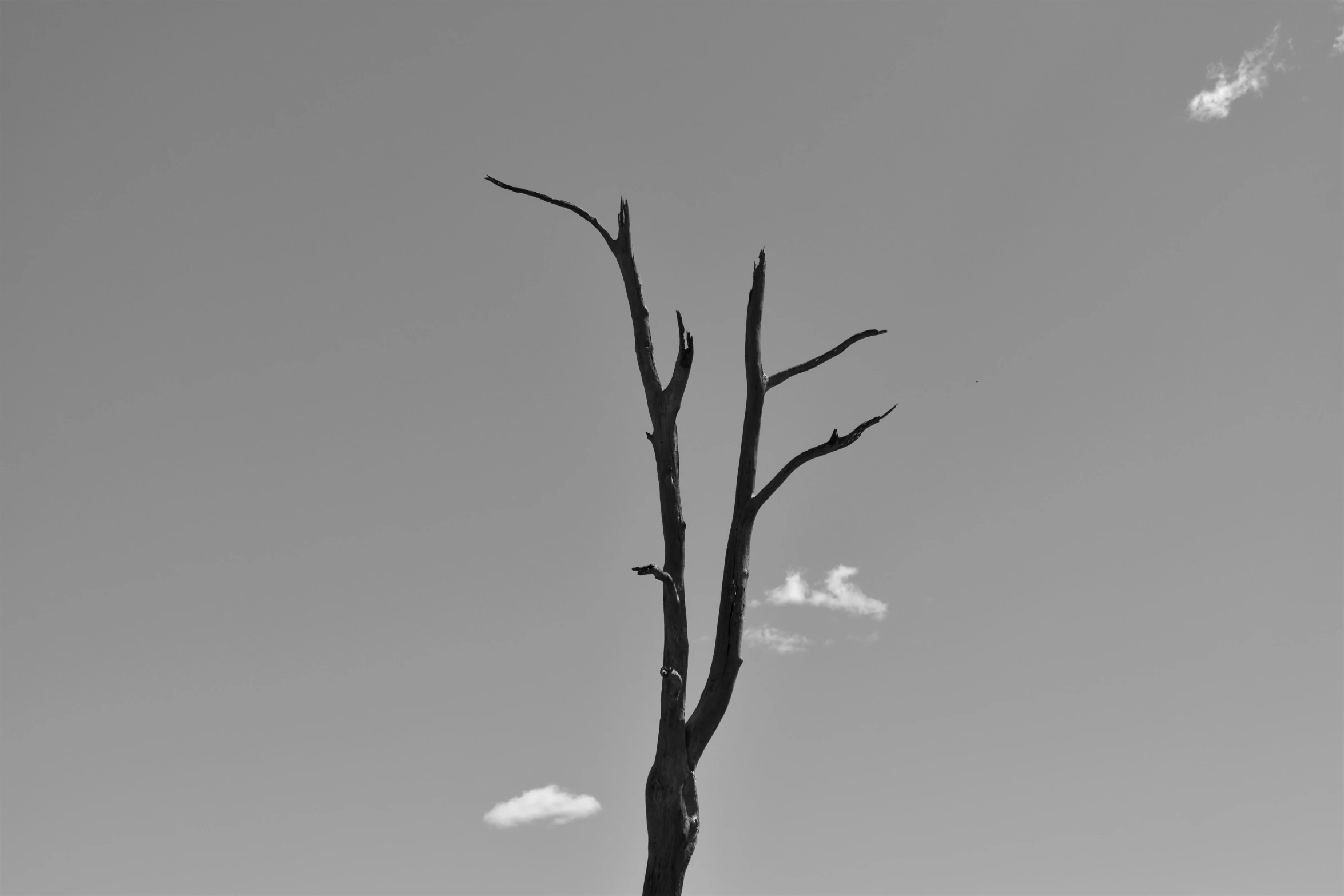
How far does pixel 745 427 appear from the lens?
34.7 feet

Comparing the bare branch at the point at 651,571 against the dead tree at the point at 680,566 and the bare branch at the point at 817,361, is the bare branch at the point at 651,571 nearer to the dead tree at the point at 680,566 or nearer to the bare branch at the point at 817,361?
the dead tree at the point at 680,566

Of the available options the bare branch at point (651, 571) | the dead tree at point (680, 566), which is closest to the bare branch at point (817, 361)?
the dead tree at point (680, 566)

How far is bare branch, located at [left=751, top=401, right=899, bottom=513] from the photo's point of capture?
1001cm

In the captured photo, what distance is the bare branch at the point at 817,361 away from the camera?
10.7 metres

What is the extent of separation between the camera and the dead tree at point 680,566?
9.20 m

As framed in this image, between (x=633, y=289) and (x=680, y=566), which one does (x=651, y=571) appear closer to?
(x=680, y=566)

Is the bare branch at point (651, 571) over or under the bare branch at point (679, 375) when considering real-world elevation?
under

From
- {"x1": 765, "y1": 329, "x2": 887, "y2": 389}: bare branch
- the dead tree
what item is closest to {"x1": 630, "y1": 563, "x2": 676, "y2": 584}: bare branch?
the dead tree

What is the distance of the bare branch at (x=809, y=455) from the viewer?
32.8 feet

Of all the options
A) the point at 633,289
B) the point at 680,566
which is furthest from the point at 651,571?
the point at 633,289

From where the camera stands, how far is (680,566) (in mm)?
10000

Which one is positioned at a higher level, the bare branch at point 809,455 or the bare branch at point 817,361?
the bare branch at point 817,361

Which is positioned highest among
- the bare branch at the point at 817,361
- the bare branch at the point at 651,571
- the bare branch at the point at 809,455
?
the bare branch at the point at 817,361

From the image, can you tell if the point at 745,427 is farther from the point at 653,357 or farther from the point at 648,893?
the point at 648,893
